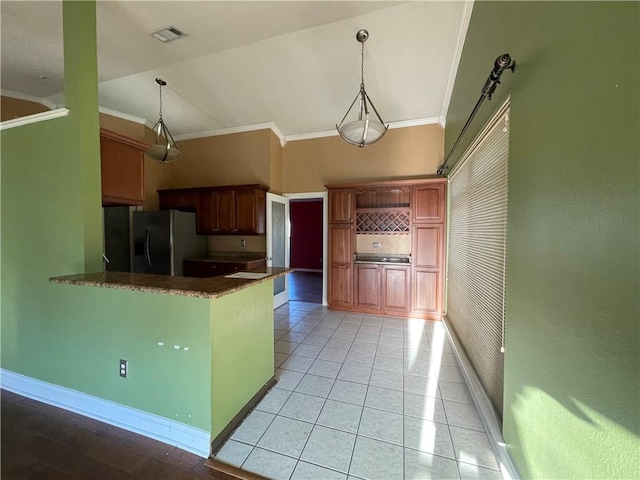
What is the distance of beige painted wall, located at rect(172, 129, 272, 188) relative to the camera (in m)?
4.57

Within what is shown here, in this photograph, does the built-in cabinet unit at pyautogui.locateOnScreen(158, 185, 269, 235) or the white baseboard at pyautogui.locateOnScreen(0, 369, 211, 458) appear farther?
the built-in cabinet unit at pyautogui.locateOnScreen(158, 185, 269, 235)

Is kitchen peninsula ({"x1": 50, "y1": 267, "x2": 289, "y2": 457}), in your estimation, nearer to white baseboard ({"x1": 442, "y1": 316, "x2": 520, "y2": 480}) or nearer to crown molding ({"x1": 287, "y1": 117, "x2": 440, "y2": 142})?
white baseboard ({"x1": 442, "y1": 316, "x2": 520, "y2": 480})

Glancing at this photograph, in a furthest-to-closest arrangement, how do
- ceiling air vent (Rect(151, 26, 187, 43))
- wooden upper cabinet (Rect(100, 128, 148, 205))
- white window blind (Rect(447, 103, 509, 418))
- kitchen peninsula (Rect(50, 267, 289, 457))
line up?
ceiling air vent (Rect(151, 26, 187, 43))
wooden upper cabinet (Rect(100, 128, 148, 205))
white window blind (Rect(447, 103, 509, 418))
kitchen peninsula (Rect(50, 267, 289, 457))

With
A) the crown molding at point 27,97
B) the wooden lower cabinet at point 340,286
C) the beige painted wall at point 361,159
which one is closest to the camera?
the crown molding at point 27,97

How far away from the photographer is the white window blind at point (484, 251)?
171cm

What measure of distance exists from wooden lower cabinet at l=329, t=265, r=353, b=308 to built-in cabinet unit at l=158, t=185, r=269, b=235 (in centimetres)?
152

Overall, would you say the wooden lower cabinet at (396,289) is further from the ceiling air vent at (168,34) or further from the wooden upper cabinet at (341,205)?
the ceiling air vent at (168,34)

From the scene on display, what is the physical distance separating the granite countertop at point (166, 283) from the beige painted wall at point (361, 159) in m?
3.29

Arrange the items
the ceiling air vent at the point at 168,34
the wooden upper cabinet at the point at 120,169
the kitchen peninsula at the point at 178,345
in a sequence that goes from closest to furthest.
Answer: the kitchen peninsula at the point at 178,345 < the wooden upper cabinet at the point at 120,169 < the ceiling air vent at the point at 168,34

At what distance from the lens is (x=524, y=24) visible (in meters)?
1.35

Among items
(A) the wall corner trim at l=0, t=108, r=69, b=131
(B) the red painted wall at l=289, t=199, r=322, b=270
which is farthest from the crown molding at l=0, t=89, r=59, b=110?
(B) the red painted wall at l=289, t=199, r=322, b=270

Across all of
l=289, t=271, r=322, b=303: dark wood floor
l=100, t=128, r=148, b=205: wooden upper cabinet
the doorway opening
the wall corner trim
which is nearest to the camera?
the wall corner trim

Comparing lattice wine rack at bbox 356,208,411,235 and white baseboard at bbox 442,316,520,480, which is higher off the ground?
lattice wine rack at bbox 356,208,411,235

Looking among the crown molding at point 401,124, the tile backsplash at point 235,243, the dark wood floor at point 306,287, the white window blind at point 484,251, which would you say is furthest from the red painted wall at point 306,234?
the white window blind at point 484,251
